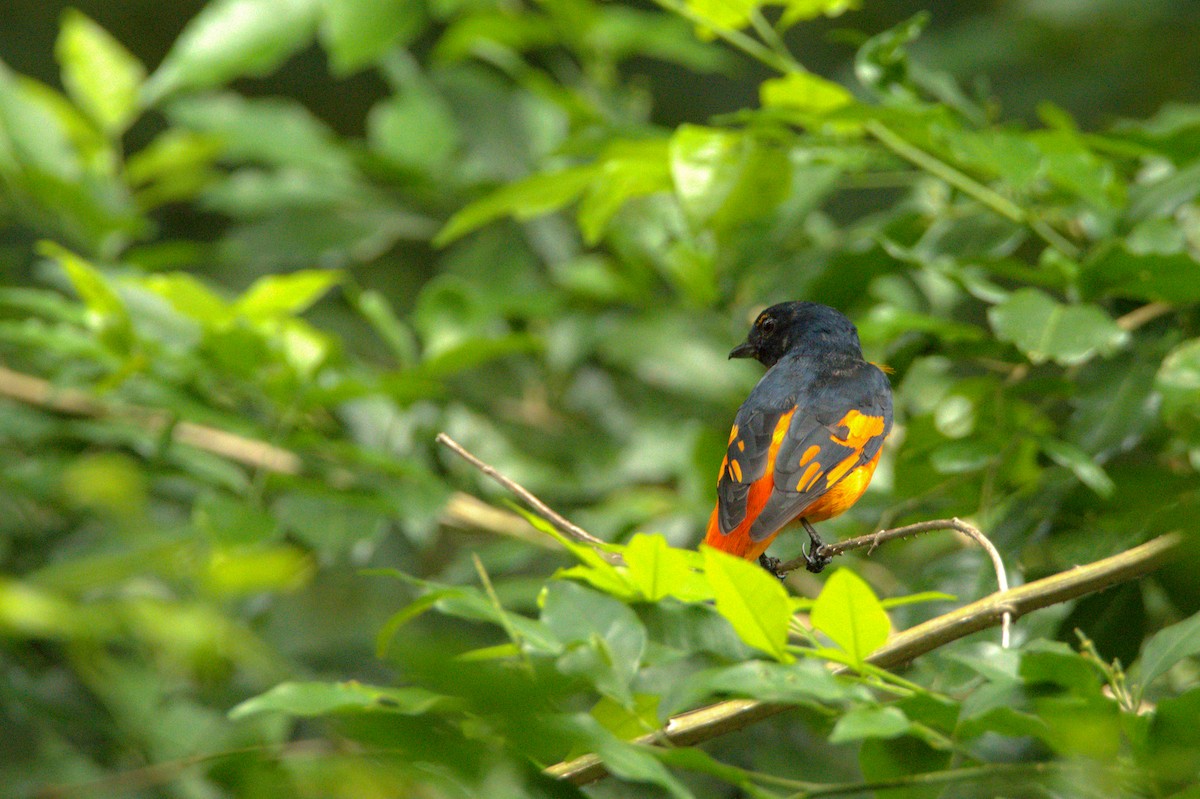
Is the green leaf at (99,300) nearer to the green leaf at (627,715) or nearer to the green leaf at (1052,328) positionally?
the green leaf at (627,715)

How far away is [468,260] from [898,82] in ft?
5.62

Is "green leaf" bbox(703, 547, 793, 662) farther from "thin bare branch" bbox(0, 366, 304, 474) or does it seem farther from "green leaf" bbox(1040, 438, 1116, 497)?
"thin bare branch" bbox(0, 366, 304, 474)

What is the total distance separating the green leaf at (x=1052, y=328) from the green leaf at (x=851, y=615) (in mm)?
741

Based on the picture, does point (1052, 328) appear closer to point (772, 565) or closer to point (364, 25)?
point (772, 565)

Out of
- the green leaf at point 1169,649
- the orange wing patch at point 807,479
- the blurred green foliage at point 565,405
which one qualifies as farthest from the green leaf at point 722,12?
the green leaf at point 1169,649

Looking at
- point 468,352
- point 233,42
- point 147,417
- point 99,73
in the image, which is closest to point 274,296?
point 468,352

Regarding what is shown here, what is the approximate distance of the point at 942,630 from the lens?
1.20 meters

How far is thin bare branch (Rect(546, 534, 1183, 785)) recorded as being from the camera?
3.90ft

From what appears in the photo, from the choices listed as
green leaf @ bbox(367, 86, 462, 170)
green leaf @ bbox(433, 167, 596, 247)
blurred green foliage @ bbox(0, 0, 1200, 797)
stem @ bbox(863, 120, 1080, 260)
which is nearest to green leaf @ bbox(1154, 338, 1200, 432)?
blurred green foliage @ bbox(0, 0, 1200, 797)

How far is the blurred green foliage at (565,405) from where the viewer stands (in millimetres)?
1150

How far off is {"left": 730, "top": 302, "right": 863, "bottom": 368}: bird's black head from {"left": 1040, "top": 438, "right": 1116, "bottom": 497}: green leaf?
306 mm

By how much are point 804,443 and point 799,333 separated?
1.01 feet

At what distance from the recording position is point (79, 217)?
3.16 metres

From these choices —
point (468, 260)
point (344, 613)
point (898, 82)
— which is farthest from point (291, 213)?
point (898, 82)
